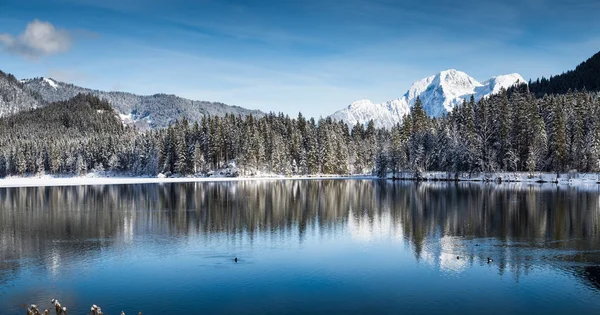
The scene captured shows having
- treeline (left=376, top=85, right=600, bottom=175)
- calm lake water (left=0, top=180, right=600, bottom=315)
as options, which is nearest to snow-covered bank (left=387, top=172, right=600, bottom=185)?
treeline (left=376, top=85, right=600, bottom=175)

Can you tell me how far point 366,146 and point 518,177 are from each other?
82.0 metres

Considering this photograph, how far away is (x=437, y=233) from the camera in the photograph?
4181 cm

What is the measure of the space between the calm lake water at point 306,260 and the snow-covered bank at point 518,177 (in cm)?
5001

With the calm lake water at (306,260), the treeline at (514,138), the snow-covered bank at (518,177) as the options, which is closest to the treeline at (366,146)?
the treeline at (514,138)

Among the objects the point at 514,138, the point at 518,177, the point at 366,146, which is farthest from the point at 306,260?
the point at 366,146

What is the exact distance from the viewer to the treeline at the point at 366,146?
109 m

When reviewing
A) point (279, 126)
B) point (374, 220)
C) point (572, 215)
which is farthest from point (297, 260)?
point (279, 126)

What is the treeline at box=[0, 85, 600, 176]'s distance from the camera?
357 ft

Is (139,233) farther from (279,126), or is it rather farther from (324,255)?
(279,126)

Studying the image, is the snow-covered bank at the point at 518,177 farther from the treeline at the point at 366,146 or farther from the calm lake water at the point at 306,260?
the calm lake water at the point at 306,260

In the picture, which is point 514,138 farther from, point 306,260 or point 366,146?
point 306,260

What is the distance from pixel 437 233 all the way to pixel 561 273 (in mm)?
14350

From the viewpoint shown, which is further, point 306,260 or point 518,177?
point 518,177

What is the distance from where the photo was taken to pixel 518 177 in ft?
360
